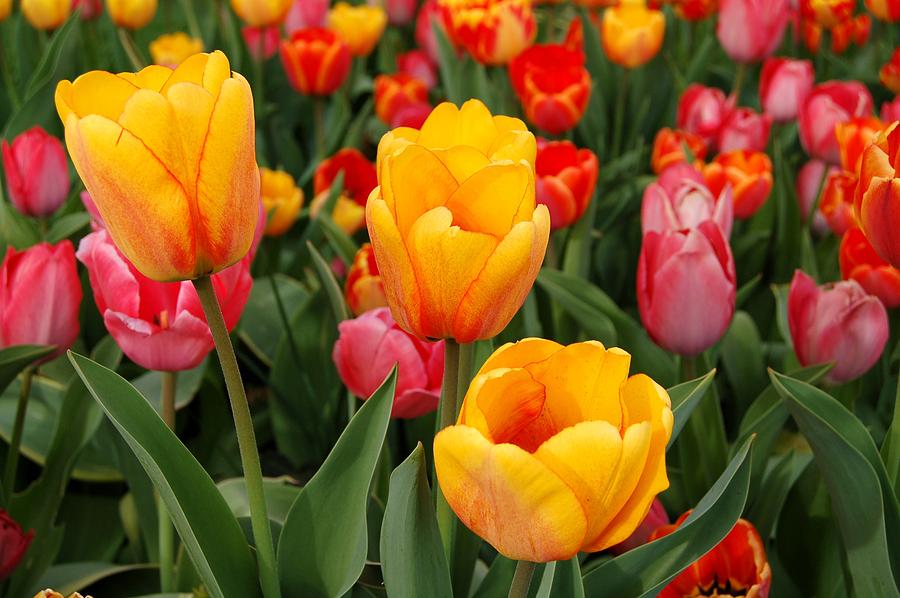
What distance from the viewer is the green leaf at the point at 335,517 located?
665 millimetres

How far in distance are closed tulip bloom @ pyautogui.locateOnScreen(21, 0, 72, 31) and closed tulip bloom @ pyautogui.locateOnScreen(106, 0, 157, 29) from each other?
0.07m

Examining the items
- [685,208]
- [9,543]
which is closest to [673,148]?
[685,208]

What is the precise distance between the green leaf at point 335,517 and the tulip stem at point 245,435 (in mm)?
26

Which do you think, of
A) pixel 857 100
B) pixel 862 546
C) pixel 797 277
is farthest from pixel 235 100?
pixel 857 100

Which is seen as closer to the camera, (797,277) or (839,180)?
(797,277)

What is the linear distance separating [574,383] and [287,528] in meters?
0.25

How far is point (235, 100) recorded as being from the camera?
52 centimetres

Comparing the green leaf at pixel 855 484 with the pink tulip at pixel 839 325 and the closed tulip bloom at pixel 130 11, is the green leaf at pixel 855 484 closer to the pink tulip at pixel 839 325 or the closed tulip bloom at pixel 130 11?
the pink tulip at pixel 839 325

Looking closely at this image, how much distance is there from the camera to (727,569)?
83 cm

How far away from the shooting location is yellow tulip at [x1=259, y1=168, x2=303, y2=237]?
4.47 feet

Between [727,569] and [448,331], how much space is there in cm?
37

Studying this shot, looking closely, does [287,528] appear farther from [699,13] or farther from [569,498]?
[699,13]

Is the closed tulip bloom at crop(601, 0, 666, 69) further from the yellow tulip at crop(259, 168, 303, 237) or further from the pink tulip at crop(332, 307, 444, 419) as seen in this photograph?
the pink tulip at crop(332, 307, 444, 419)

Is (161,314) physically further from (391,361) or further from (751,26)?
(751,26)
